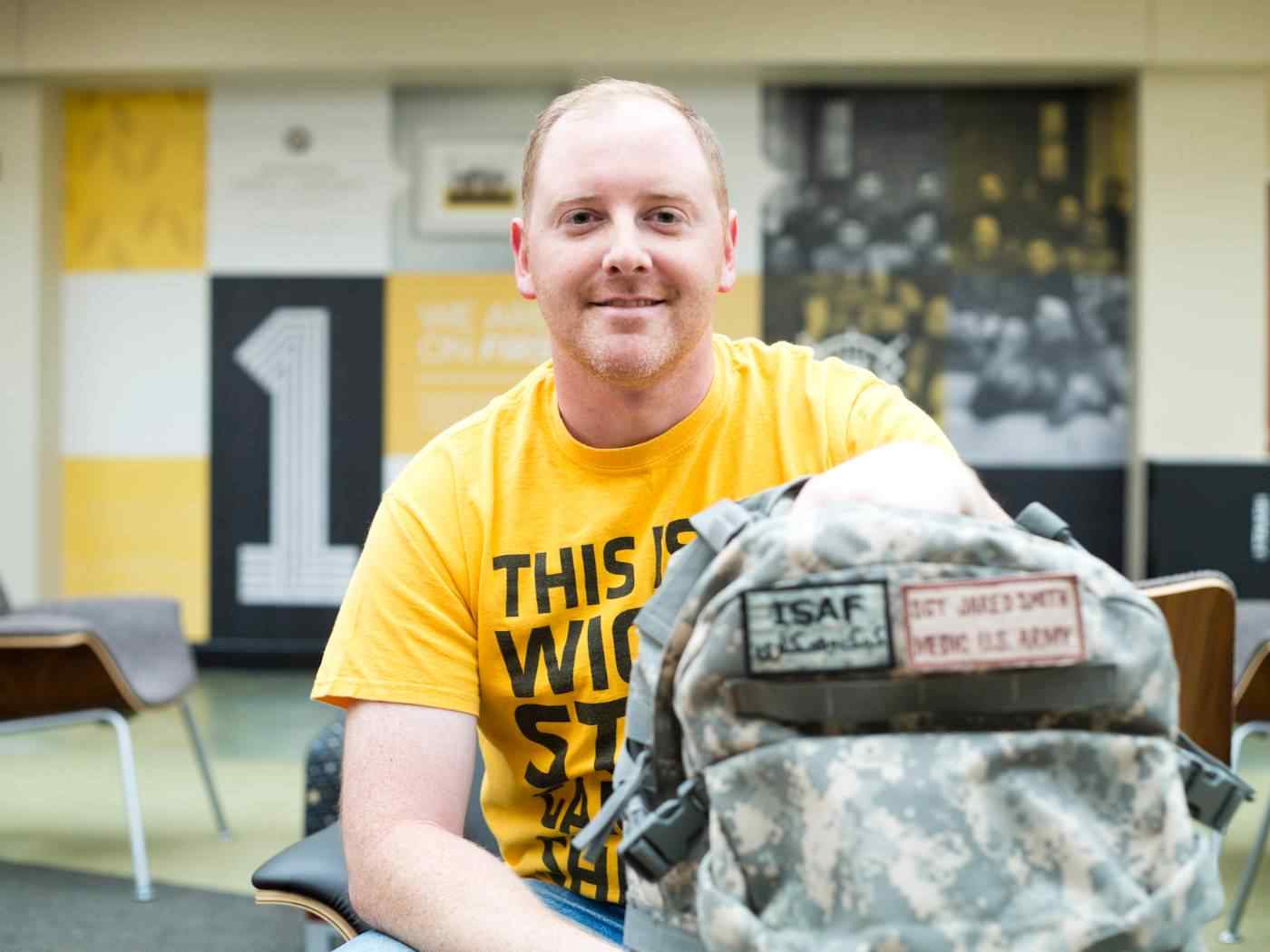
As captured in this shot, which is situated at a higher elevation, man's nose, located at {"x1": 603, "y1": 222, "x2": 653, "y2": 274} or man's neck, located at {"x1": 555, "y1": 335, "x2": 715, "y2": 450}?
man's nose, located at {"x1": 603, "y1": 222, "x2": 653, "y2": 274}

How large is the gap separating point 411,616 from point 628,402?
28 cm

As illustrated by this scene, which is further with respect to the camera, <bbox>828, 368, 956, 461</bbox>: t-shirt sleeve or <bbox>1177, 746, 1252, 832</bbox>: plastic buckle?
<bbox>828, 368, 956, 461</bbox>: t-shirt sleeve

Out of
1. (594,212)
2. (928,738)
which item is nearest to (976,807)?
(928,738)

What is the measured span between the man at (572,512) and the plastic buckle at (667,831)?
1.34ft

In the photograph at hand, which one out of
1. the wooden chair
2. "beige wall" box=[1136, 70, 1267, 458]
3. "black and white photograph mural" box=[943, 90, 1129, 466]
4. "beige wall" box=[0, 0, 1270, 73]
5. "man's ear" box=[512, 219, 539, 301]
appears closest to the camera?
"man's ear" box=[512, 219, 539, 301]

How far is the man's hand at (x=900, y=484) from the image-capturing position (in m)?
0.83

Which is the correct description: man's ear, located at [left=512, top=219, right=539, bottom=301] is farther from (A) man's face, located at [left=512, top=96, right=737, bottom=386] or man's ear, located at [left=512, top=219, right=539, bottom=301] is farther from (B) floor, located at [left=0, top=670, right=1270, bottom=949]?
(B) floor, located at [left=0, top=670, right=1270, bottom=949]

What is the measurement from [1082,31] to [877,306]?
4.66 ft

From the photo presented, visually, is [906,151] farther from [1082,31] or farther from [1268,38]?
[1268,38]

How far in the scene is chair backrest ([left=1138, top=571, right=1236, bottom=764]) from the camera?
5.29 ft

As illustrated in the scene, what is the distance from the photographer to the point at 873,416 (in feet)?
4.07

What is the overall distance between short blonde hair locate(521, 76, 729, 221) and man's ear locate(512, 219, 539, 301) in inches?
1.4

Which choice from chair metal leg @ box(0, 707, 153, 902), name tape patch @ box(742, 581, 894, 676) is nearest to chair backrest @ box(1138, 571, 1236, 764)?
name tape patch @ box(742, 581, 894, 676)

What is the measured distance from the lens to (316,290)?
615 centimetres
